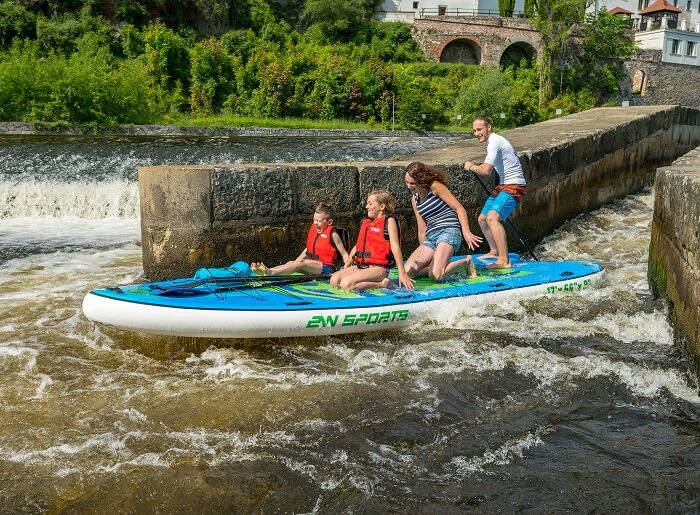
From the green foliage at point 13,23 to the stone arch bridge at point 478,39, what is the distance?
2291cm

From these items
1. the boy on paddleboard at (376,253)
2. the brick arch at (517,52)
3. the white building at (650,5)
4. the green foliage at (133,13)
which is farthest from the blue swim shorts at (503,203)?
the white building at (650,5)

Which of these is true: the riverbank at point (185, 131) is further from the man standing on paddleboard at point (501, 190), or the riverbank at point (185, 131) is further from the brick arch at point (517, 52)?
the brick arch at point (517, 52)

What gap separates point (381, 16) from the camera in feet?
152

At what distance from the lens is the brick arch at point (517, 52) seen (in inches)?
1816

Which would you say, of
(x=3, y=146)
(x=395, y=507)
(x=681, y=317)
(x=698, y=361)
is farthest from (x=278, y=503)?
(x=3, y=146)

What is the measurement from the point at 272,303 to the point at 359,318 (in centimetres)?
69

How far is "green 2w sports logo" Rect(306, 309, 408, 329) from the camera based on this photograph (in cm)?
539

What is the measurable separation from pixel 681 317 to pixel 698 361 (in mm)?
684

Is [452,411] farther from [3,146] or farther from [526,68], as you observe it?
[526,68]

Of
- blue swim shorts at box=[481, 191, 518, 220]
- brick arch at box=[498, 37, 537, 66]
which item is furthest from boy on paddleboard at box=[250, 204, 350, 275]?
brick arch at box=[498, 37, 537, 66]

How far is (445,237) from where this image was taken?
635 cm

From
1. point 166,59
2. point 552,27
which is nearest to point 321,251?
point 166,59

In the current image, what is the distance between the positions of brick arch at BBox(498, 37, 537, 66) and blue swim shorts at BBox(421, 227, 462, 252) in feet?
140

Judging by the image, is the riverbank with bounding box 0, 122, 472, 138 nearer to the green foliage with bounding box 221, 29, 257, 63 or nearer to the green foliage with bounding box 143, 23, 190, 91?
the green foliage with bounding box 143, 23, 190, 91
